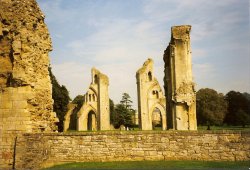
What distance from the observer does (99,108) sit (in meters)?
41.7

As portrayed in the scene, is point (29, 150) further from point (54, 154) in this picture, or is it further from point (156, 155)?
point (156, 155)

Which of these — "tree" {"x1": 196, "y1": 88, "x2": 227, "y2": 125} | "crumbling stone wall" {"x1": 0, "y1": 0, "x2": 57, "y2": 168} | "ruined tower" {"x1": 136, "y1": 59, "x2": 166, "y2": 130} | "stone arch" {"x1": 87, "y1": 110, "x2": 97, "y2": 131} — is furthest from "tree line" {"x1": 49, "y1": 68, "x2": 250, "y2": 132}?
"crumbling stone wall" {"x1": 0, "y1": 0, "x2": 57, "y2": 168}

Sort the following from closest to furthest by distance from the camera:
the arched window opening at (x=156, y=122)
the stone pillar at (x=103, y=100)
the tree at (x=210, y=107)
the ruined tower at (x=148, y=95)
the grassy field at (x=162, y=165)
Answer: the grassy field at (x=162, y=165), the ruined tower at (x=148, y=95), the stone pillar at (x=103, y=100), the tree at (x=210, y=107), the arched window opening at (x=156, y=122)

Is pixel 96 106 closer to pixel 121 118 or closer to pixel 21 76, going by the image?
pixel 121 118

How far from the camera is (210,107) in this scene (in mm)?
51469

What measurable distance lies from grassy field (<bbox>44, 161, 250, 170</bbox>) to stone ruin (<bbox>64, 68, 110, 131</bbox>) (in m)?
29.1

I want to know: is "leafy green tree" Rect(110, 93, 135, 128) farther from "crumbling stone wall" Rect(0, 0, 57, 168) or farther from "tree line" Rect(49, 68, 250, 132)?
"crumbling stone wall" Rect(0, 0, 57, 168)

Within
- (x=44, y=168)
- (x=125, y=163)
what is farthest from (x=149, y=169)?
(x=44, y=168)

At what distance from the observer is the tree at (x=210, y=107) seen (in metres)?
49.8

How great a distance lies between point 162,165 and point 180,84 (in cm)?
1011

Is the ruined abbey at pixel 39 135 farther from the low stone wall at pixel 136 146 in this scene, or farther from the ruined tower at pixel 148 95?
the ruined tower at pixel 148 95

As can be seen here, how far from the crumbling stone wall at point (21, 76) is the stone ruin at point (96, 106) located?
2794 centimetres

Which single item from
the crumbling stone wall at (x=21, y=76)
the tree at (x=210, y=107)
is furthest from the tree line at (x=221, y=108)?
the crumbling stone wall at (x=21, y=76)

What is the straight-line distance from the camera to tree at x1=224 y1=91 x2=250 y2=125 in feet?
163
